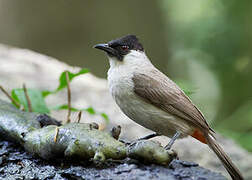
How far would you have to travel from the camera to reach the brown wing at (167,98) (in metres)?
3.32

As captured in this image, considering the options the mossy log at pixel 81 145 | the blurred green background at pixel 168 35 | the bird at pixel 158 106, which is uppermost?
the blurred green background at pixel 168 35

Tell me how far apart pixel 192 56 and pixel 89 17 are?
3043 mm

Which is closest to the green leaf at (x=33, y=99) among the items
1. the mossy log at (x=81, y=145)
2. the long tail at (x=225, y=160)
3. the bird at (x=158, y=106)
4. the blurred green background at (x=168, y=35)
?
the bird at (x=158, y=106)

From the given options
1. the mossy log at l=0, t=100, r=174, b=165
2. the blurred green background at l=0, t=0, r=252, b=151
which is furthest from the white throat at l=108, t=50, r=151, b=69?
the blurred green background at l=0, t=0, r=252, b=151

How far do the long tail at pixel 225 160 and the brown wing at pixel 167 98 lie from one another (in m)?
0.10

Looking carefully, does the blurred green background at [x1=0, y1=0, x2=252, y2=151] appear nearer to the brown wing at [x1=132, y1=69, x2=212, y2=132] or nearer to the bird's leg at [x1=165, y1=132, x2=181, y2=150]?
the brown wing at [x1=132, y1=69, x2=212, y2=132]

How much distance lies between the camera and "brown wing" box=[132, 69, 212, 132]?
3.32 m

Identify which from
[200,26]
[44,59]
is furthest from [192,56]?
[44,59]

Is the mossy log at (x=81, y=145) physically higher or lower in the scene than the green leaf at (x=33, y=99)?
lower

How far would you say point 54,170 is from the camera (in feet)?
8.22

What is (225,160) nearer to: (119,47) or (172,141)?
(172,141)

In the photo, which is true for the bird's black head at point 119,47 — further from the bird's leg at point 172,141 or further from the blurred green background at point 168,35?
the blurred green background at point 168,35

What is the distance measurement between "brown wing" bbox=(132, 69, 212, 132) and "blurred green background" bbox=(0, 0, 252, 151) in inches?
179

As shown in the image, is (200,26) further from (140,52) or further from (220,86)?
(140,52)
